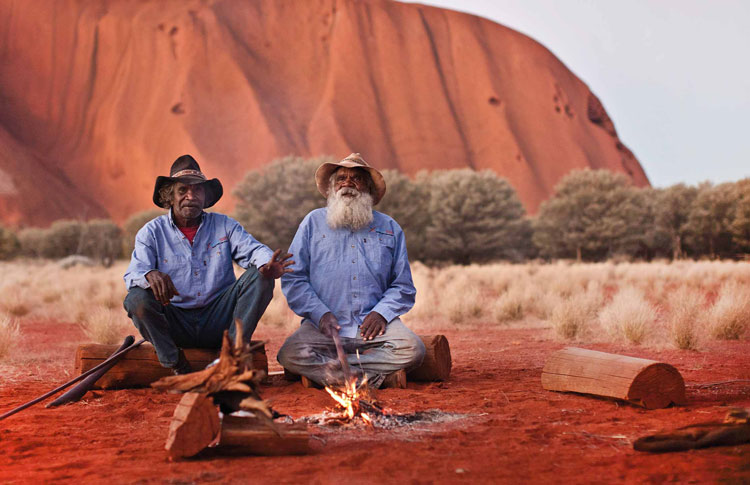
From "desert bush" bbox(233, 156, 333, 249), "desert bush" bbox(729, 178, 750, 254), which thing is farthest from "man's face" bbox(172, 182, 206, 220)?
"desert bush" bbox(729, 178, 750, 254)

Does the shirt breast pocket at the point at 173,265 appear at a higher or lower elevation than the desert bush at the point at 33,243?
lower

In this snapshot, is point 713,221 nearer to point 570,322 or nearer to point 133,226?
point 570,322

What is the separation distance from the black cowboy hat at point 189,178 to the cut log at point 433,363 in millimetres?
2280

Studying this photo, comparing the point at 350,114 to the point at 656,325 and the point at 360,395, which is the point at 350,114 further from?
the point at 360,395

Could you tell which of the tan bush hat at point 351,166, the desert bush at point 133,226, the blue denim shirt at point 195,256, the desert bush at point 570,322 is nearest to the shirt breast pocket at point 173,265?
the blue denim shirt at point 195,256

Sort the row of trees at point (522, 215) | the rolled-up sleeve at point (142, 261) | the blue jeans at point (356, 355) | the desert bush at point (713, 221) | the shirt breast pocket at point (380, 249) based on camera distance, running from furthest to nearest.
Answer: the desert bush at point (713, 221) < the row of trees at point (522, 215) < the shirt breast pocket at point (380, 249) < the blue jeans at point (356, 355) < the rolled-up sleeve at point (142, 261)

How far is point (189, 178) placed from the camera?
558cm

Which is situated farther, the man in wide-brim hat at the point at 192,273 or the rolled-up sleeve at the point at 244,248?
the rolled-up sleeve at the point at 244,248

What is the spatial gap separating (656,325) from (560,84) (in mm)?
52179

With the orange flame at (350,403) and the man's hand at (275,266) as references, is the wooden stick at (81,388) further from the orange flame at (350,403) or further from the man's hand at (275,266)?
the orange flame at (350,403)

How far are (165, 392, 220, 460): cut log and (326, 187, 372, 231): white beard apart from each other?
2546 mm

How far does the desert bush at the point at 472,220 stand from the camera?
1288 inches

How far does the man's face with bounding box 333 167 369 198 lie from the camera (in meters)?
5.77

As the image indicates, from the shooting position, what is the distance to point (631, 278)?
1809 cm
